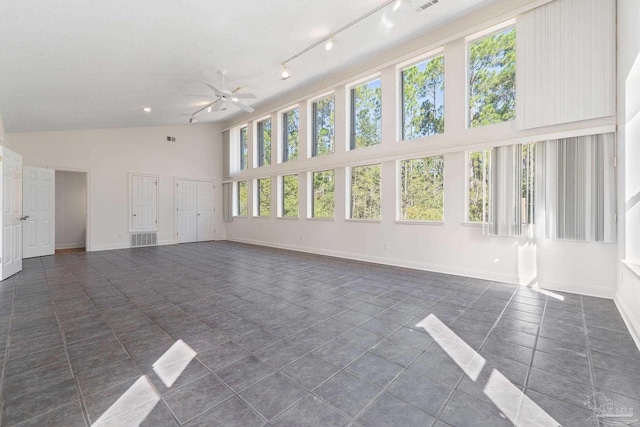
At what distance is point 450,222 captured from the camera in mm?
5000

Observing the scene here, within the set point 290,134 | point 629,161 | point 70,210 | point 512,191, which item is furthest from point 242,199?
point 629,161

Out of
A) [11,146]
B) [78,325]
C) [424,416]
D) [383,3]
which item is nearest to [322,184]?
[383,3]

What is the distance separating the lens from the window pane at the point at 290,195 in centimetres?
806

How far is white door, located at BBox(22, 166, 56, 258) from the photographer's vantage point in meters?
6.55

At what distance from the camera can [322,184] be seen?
736cm

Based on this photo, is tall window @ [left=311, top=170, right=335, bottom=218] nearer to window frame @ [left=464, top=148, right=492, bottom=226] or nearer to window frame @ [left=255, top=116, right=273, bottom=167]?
window frame @ [left=255, top=116, right=273, bottom=167]

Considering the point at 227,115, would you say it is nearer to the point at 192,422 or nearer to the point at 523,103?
the point at 523,103

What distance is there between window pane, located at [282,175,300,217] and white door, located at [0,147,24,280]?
550 cm

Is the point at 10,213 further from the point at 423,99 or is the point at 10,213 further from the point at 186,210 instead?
the point at 423,99

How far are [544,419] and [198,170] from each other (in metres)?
10.4

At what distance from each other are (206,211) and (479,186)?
8739mm

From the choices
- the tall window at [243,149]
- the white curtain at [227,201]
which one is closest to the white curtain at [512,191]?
the tall window at [243,149]

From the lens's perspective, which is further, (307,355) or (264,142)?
(264,142)

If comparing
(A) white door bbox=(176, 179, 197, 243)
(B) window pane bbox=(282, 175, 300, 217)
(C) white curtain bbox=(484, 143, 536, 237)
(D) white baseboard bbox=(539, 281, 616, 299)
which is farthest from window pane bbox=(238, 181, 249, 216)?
(D) white baseboard bbox=(539, 281, 616, 299)
